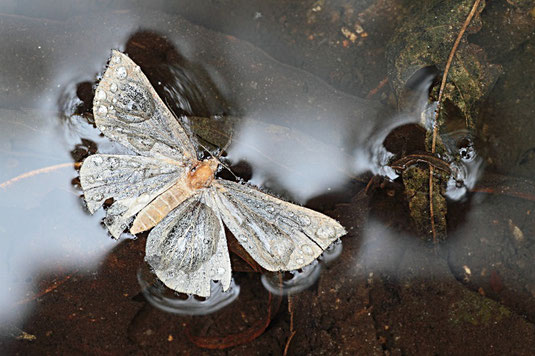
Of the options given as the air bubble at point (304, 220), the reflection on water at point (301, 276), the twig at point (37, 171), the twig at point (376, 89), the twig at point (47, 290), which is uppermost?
the twig at point (376, 89)

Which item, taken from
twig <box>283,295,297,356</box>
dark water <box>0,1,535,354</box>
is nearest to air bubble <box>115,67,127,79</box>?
dark water <box>0,1,535,354</box>

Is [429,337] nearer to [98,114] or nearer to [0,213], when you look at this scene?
[98,114]

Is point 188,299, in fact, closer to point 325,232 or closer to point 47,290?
point 47,290

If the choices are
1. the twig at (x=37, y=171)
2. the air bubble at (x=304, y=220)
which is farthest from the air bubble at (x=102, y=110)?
the air bubble at (x=304, y=220)

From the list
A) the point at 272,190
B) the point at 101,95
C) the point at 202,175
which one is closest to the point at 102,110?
the point at 101,95

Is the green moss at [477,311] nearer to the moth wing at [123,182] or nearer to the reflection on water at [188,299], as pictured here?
the reflection on water at [188,299]

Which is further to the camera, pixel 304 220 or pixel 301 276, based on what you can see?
pixel 301 276

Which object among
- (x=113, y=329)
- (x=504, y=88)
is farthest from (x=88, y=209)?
(x=504, y=88)

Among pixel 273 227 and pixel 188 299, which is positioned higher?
pixel 273 227
